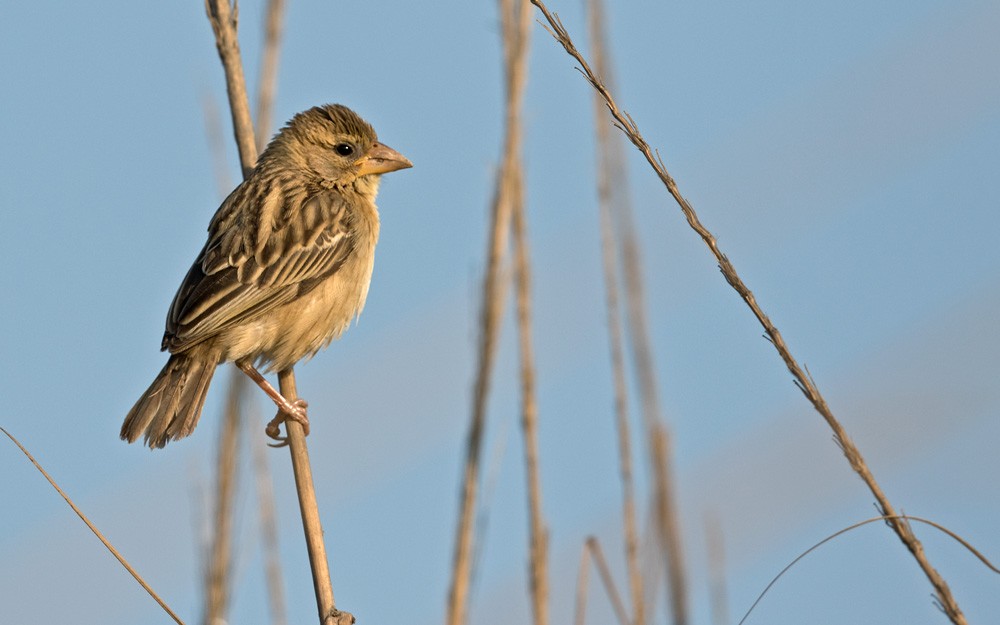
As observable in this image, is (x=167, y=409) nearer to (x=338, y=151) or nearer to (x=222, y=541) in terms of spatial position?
(x=222, y=541)

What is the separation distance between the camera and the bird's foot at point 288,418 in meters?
3.95

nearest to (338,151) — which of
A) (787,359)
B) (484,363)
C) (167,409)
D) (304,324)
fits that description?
(304,324)

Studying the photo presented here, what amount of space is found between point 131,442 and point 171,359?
0.39 metres

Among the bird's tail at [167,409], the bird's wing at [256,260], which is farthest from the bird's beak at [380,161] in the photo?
the bird's tail at [167,409]

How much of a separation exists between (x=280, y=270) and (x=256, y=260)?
11cm

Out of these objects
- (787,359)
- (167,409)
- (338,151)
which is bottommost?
(787,359)

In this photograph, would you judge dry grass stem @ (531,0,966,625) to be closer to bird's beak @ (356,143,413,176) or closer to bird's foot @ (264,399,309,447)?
bird's foot @ (264,399,309,447)

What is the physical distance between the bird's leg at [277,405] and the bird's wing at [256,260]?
0.25m

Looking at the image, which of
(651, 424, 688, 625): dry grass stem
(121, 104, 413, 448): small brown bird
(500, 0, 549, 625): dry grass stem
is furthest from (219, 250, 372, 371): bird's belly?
(651, 424, 688, 625): dry grass stem

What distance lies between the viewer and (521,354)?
3510 millimetres

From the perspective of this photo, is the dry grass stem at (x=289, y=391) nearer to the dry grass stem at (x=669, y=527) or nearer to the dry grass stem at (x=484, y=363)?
the dry grass stem at (x=484, y=363)

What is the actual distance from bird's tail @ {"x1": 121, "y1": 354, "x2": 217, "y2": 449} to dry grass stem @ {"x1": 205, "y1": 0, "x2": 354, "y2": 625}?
0.39 meters

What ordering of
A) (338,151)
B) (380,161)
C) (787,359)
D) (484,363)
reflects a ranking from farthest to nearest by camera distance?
(338,151) < (380,161) < (484,363) < (787,359)

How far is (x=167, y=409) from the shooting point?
4.09 m
